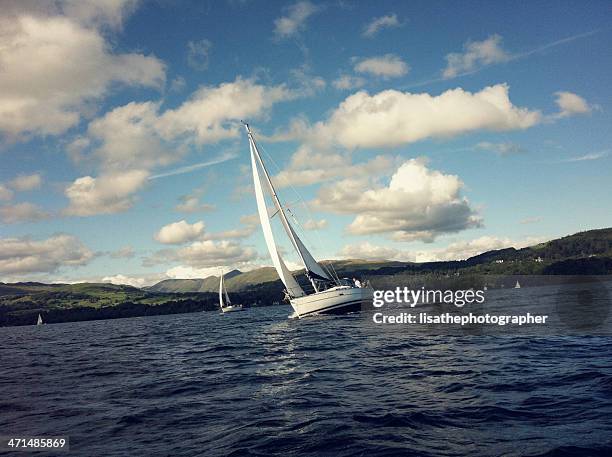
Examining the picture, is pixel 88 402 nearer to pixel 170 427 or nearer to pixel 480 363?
pixel 170 427

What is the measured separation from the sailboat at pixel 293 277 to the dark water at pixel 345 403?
26.6m

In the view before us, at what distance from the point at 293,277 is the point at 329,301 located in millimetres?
5656

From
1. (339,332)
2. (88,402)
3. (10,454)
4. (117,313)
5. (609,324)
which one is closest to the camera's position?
(10,454)

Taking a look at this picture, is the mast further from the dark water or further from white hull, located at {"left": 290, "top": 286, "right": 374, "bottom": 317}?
the dark water

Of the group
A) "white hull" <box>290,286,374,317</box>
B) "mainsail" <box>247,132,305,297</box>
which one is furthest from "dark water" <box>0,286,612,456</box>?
"mainsail" <box>247,132,305,297</box>

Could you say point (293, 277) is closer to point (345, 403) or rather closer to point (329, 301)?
point (329, 301)

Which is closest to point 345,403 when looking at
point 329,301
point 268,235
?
point 329,301

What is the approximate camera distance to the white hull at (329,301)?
49344mm

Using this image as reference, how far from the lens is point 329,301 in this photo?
162 feet

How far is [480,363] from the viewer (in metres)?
16.8

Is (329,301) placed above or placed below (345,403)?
below

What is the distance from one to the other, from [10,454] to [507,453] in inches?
442

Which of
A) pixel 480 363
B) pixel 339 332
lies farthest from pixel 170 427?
pixel 339 332

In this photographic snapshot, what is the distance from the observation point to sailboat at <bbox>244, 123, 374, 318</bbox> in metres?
49.7
